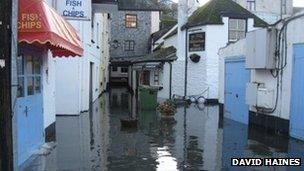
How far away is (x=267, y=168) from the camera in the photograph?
934cm

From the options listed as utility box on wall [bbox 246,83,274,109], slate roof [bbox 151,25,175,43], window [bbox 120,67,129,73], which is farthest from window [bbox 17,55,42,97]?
window [bbox 120,67,129,73]

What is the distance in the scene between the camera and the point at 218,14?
30547 millimetres

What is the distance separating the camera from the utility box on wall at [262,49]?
48.4 feet

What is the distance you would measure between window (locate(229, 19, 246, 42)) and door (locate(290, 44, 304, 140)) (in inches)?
681

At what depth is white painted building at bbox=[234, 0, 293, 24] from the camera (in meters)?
46.4

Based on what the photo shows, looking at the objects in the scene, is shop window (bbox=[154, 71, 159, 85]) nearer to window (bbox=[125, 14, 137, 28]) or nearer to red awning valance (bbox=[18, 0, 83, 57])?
window (bbox=[125, 14, 137, 28])

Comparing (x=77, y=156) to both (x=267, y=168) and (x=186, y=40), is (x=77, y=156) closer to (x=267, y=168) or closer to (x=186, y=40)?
(x=267, y=168)

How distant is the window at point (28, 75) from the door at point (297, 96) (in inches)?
276

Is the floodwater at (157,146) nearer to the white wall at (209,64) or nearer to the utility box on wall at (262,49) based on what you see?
the utility box on wall at (262,49)

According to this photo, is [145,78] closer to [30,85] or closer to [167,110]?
[167,110]

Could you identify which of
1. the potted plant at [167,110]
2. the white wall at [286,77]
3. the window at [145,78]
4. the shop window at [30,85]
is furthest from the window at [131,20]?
the shop window at [30,85]

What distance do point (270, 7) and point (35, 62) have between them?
40964mm

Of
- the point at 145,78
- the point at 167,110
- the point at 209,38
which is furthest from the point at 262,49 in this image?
the point at 145,78

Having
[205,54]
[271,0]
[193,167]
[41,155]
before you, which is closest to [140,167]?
[193,167]
